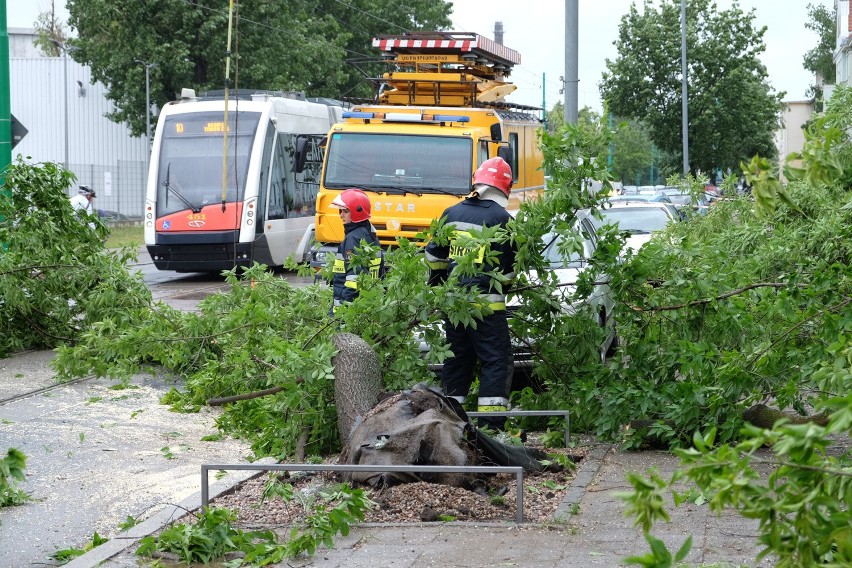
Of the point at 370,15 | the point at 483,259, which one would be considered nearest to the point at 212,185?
the point at 483,259

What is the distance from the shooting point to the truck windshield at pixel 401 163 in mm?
15086

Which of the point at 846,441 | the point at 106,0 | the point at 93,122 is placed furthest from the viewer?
the point at 93,122

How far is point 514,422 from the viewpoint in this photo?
7.62 metres

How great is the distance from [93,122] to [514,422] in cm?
4748

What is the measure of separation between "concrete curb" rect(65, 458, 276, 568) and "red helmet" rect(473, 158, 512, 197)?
A: 2.49m

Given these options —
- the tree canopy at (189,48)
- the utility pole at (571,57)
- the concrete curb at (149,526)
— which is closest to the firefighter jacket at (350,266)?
the concrete curb at (149,526)

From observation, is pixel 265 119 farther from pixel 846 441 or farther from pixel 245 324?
pixel 846 441

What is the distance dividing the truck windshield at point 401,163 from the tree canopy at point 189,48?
22.9m

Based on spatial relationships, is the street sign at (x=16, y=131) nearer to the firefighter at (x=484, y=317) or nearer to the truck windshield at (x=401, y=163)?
the truck windshield at (x=401, y=163)

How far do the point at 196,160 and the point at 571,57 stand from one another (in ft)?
25.7

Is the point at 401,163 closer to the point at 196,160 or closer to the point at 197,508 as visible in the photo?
the point at 196,160

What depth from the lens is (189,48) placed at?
41.3 metres

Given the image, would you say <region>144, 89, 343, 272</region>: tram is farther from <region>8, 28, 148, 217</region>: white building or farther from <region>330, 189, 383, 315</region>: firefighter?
<region>8, 28, 148, 217</region>: white building

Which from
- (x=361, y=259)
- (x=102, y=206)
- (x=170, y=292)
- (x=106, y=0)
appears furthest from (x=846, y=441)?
(x=102, y=206)
